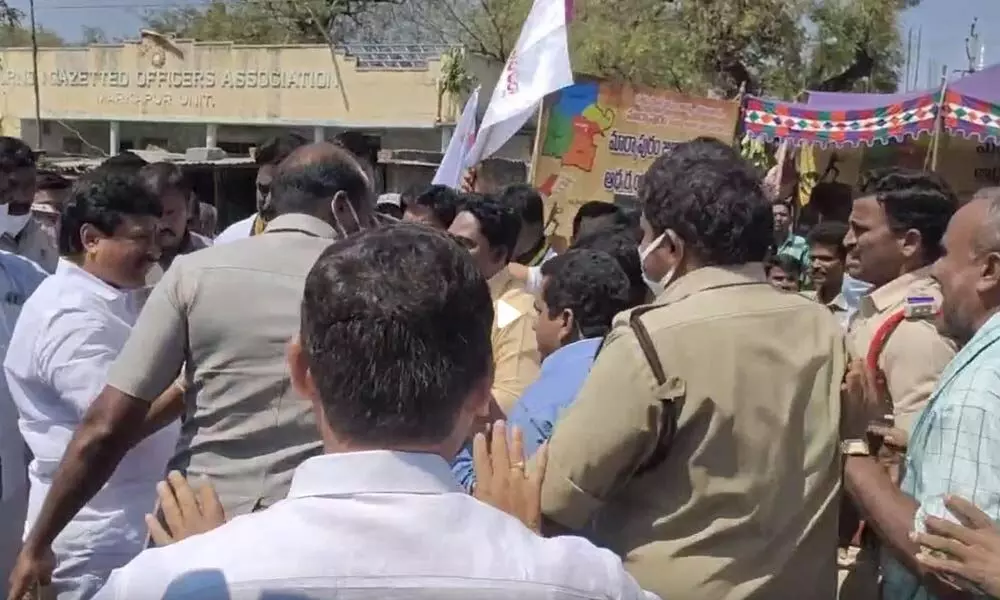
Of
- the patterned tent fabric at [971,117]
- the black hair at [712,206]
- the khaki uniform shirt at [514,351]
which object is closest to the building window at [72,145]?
the patterned tent fabric at [971,117]

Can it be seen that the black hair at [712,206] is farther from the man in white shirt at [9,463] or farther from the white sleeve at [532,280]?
the man in white shirt at [9,463]

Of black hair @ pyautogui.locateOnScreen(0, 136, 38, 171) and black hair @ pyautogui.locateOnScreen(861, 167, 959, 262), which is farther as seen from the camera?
black hair @ pyautogui.locateOnScreen(0, 136, 38, 171)

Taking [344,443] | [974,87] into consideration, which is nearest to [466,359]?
[344,443]

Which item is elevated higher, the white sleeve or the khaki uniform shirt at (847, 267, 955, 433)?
the khaki uniform shirt at (847, 267, 955, 433)

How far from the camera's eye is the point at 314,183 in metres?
2.87

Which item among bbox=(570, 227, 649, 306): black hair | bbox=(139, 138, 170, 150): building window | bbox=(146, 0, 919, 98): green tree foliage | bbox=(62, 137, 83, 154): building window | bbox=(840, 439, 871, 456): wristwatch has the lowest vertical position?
bbox=(62, 137, 83, 154): building window

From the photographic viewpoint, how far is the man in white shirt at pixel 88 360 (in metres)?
2.98

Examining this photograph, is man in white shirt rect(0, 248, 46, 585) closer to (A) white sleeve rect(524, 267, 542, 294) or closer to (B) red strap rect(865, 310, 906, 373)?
(A) white sleeve rect(524, 267, 542, 294)

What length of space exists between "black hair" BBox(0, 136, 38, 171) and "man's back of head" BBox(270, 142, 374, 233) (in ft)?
8.46

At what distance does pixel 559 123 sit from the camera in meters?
7.93

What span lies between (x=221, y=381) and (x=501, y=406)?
3.81ft

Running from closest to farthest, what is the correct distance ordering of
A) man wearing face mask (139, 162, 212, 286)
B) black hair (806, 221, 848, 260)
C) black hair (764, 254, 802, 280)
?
man wearing face mask (139, 162, 212, 286)
black hair (806, 221, 848, 260)
black hair (764, 254, 802, 280)

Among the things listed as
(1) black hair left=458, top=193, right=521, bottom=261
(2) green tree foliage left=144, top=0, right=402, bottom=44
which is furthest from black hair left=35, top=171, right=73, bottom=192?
(2) green tree foliage left=144, top=0, right=402, bottom=44

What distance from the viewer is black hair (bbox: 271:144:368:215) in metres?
2.86
